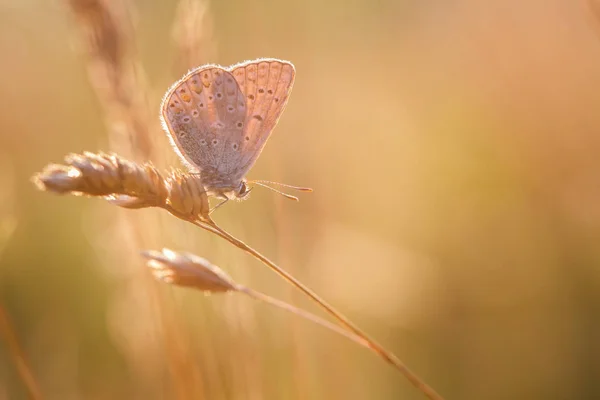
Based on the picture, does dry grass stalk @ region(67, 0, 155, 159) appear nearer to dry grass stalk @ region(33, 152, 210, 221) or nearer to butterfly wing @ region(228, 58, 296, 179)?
butterfly wing @ region(228, 58, 296, 179)

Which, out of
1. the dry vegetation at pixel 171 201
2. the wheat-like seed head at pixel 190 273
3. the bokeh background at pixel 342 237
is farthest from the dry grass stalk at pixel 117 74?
the wheat-like seed head at pixel 190 273

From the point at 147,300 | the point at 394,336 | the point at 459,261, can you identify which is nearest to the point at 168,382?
the point at 147,300

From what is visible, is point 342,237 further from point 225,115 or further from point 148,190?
point 148,190

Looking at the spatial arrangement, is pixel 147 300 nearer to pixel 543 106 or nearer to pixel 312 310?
pixel 312 310

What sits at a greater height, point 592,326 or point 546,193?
point 546,193

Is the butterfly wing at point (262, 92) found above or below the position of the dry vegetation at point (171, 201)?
above

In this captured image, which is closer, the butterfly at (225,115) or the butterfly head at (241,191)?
the butterfly at (225,115)

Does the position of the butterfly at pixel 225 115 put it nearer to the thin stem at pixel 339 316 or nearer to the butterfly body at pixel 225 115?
the butterfly body at pixel 225 115
